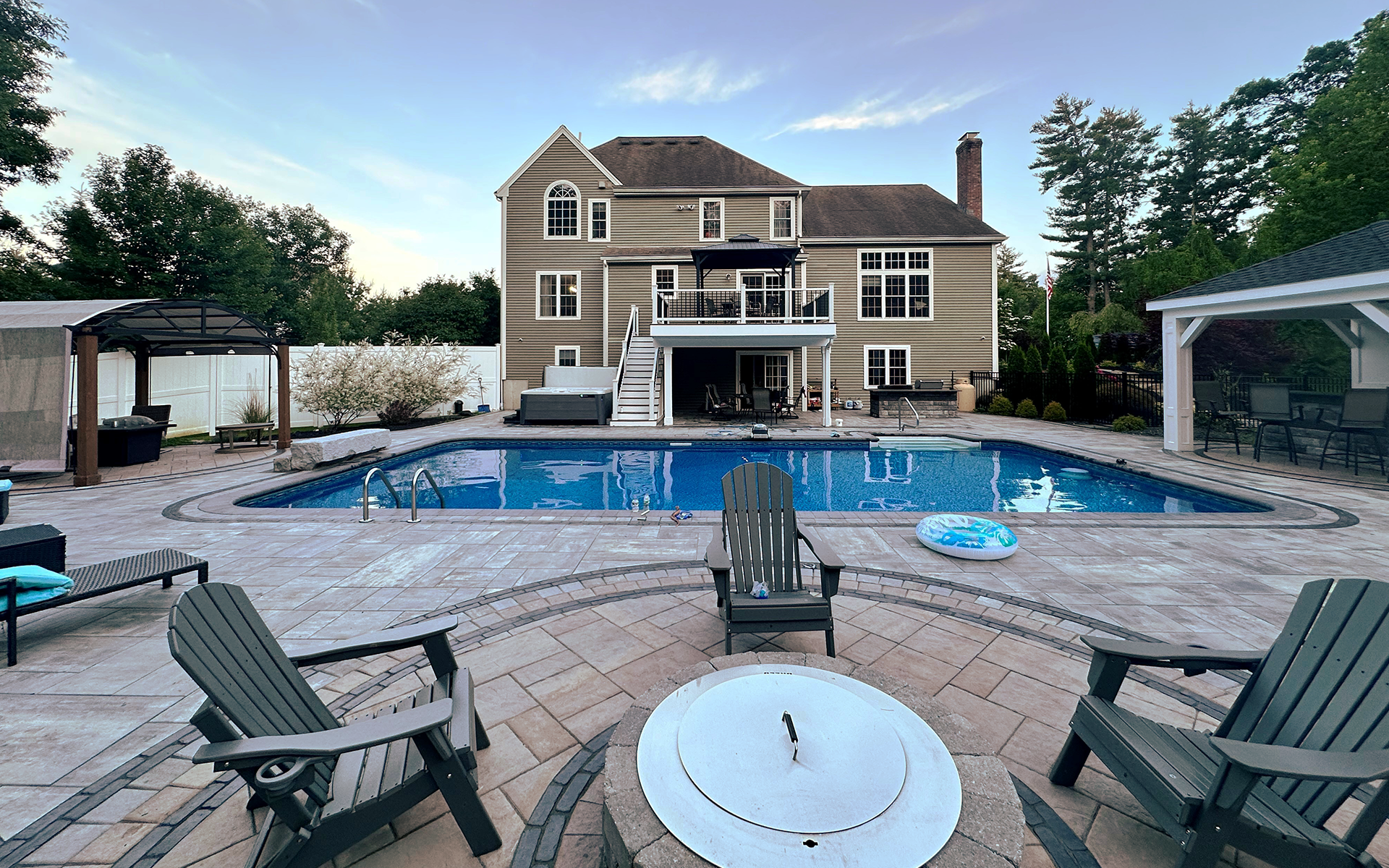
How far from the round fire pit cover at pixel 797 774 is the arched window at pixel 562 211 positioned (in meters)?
21.0

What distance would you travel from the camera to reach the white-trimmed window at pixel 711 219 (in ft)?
68.8

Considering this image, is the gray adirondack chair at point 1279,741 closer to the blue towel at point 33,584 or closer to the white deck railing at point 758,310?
the blue towel at point 33,584

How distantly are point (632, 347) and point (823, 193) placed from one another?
12.5 m

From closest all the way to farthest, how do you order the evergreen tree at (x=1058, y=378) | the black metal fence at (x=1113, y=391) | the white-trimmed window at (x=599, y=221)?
the black metal fence at (x=1113, y=391)
the evergreen tree at (x=1058, y=378)
the white-trimmed window at (x=599, y=221)

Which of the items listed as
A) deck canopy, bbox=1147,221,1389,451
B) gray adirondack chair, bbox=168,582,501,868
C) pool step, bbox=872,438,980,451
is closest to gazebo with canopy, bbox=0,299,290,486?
gray adirondack chair, bbox=168,582,501,868

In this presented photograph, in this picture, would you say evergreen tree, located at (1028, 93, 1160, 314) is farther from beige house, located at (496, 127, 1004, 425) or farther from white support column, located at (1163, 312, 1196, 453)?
white support column, located at (1163, 312, 1196, 453)

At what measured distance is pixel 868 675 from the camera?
7.74 ft

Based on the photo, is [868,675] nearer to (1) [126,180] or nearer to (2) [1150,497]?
(2) [1150,497]

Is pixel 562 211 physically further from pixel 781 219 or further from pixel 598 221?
pixel 781 219

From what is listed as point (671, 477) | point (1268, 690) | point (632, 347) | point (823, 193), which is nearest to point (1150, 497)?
point (671, 477)

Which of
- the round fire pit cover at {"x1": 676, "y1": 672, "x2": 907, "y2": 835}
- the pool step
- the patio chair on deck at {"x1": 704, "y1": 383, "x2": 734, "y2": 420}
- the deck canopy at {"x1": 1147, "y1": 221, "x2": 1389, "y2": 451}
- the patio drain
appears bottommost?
the patio drain

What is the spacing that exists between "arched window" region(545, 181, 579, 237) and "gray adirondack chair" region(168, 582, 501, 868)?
2072 centimetres

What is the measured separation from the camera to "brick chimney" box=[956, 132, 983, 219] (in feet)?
74.1

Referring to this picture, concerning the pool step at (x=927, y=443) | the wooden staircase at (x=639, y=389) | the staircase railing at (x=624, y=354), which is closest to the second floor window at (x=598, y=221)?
the staircase railing at (x=624, y=354)
